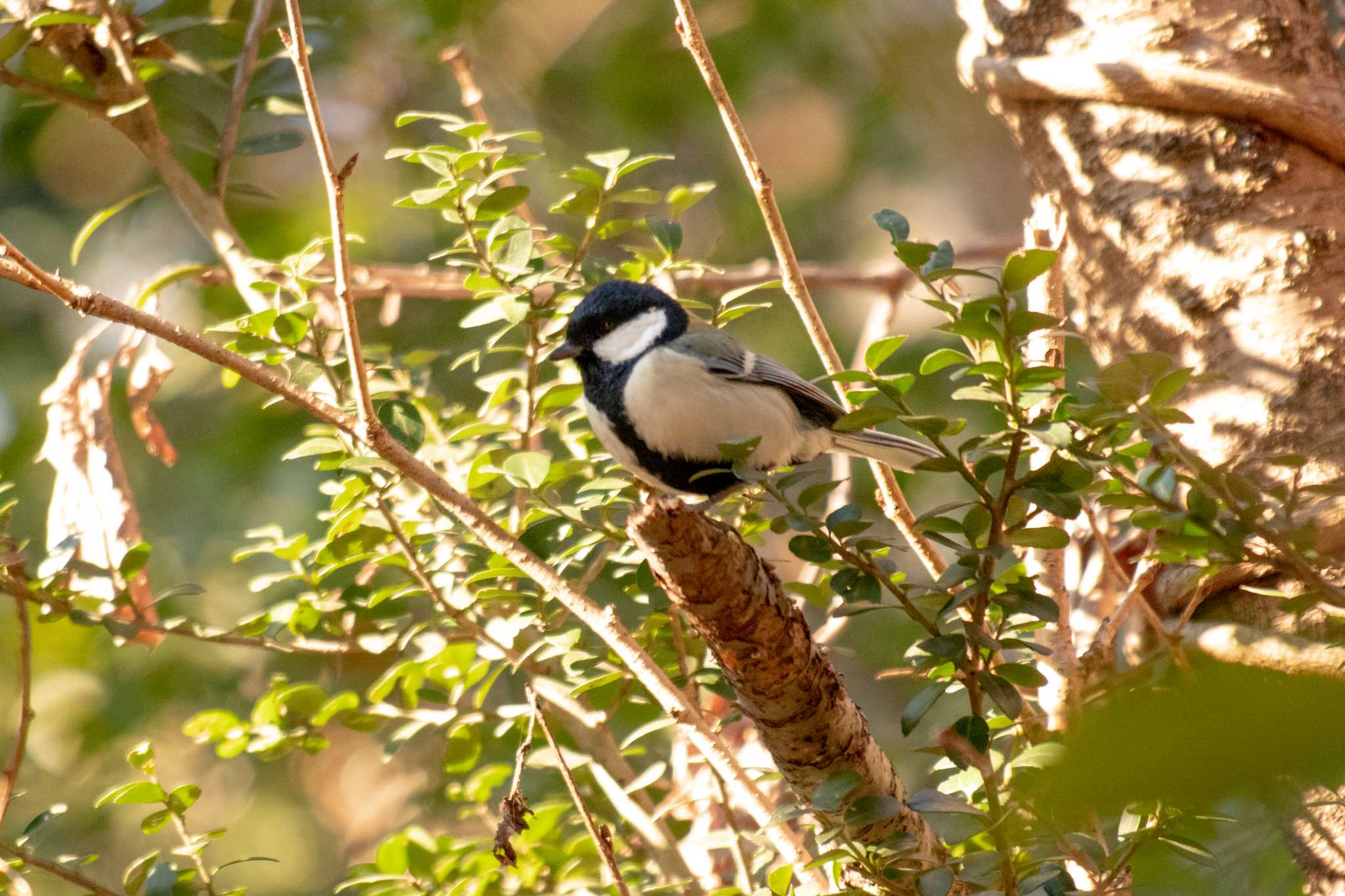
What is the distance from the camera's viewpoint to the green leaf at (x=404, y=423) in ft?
5.82

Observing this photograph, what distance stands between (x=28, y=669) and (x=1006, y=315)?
4.90ft

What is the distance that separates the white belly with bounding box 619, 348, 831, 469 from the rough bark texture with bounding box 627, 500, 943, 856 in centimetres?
66

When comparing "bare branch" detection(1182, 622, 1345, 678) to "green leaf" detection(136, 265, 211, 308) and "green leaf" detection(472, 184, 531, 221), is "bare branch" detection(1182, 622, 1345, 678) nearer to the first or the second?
"green leaf" detection(472, 184, 531, 221)

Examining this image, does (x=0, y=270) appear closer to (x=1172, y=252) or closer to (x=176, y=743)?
(x=1172, y=252)

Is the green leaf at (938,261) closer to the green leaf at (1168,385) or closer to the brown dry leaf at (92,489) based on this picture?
the green leaf at (1168,385)

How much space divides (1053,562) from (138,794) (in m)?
1.34

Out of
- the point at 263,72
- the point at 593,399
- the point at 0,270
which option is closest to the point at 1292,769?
the point at 0,270

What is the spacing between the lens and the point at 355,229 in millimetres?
4781

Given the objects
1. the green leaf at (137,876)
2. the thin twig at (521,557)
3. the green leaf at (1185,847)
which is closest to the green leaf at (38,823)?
the green leaf at (137,876)

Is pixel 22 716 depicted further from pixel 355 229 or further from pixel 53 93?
pixel 355 229

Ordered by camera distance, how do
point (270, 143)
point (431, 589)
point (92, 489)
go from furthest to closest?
point (270, 143), point (92, 489), point (431, 589)

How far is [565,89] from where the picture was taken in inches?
210

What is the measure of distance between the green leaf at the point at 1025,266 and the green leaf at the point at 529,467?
0.72m

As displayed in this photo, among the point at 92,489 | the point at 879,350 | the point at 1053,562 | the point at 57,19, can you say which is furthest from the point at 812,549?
the point at 57,19
